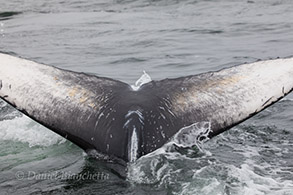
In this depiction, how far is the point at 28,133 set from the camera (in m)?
5.41

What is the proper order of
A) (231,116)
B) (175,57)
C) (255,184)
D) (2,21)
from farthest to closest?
1. (2,21)
2. (175,57)
3. (231,116)
4. (255,184)

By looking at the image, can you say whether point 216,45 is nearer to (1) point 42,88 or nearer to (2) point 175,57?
(2) point 175,57

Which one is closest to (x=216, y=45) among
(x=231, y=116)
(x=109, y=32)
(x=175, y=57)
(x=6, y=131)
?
(x=175, y=57)

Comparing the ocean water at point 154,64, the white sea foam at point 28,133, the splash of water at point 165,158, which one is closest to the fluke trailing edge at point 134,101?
the splash of water at point 165,158

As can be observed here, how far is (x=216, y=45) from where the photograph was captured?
10516 millimetres

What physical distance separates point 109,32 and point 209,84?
8.24 m

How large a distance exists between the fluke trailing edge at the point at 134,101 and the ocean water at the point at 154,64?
6.3 inches

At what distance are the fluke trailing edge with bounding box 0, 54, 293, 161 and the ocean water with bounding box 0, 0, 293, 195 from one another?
159 millimetres

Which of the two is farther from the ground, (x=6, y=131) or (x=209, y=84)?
(x=209, y=84)

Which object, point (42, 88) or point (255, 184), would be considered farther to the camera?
point (42, 88)

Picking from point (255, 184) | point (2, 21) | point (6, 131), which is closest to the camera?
point (255, 184)

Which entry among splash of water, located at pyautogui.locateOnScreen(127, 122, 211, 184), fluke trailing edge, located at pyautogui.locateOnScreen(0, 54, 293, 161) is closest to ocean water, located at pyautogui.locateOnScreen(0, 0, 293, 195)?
splash of water, located at pyautogui.locateOnScreen(127, 122, 211, 184)

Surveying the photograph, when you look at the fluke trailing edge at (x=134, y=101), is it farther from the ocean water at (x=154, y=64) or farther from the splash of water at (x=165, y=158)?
the ocean water at (x=154, y=64)

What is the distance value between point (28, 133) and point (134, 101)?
65.9 inches
